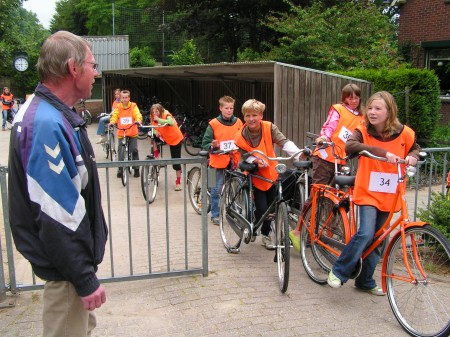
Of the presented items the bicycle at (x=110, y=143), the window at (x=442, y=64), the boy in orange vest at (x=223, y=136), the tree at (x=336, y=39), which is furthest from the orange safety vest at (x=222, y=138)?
the window at (x=442, y=64)

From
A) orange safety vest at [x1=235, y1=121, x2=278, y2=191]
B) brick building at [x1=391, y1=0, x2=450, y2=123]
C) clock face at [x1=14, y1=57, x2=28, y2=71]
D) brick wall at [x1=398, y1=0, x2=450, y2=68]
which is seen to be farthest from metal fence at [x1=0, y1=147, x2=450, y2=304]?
clock face at [x1=14, y1=57, x2=28, y2=71]

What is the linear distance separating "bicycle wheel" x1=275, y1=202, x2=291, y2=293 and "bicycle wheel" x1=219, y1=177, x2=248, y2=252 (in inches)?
27.3

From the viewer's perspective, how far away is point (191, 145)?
15125mm

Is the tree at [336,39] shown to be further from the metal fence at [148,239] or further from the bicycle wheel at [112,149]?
the metal fence at [148,239]

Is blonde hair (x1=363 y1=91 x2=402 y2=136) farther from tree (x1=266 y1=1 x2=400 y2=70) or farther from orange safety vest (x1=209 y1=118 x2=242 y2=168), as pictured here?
tree (x1=266 y1=1 x2=400 y2=70)

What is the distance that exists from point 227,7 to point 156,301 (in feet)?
71.6

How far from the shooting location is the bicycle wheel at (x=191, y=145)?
14139 mm

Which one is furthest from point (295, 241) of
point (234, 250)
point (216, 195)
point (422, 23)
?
point (422, 23)

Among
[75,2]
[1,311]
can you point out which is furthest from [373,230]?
[75,2]

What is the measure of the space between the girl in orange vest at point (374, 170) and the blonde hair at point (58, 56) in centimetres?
240

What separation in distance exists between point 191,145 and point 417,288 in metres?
11.9

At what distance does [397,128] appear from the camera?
382 centimetres

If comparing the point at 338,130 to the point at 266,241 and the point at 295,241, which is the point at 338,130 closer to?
the point at 295,241

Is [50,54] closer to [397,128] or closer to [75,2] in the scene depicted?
[397,128]
